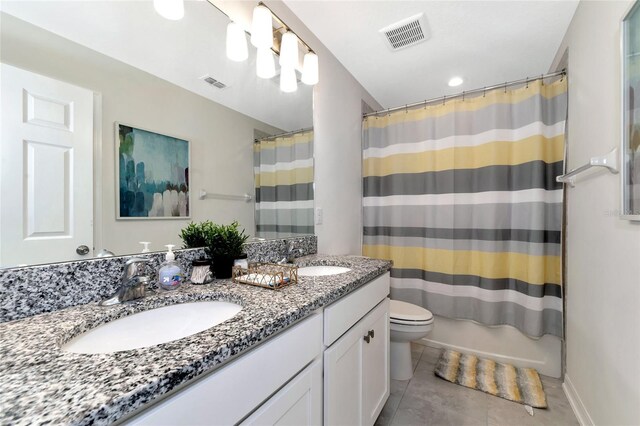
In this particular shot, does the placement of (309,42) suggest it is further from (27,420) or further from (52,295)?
(27,420)

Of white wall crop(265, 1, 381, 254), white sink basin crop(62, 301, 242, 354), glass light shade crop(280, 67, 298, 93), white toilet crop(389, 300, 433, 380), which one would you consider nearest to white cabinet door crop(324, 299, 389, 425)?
white toilet crop(389, 300, 433, 380)

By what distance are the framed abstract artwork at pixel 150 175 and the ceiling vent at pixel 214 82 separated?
29cm

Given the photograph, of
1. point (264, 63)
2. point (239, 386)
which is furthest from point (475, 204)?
point (239, 386)

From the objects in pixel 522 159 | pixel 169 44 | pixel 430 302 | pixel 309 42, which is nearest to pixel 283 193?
pixel 169 44

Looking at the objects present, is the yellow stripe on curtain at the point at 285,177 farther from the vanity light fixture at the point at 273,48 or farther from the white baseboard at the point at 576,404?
the white baseboard at the point at 576,404

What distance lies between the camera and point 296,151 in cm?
160

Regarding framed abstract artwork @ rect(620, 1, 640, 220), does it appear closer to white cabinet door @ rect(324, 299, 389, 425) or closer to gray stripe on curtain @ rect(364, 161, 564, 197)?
gray stripe on curtain @ rect(364, 161, 564, 197)

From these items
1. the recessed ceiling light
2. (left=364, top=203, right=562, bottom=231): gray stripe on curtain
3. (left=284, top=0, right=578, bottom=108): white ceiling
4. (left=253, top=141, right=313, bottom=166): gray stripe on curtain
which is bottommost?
(left=364, top=203, right=562, bottom=231): gray stripe on curtain

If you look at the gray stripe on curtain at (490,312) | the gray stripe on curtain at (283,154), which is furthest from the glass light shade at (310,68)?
the gray stripe on curtain at (490,312)

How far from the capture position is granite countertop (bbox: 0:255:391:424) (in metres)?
0.32

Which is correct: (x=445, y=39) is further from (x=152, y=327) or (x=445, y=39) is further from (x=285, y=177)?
(x=152, y=327)

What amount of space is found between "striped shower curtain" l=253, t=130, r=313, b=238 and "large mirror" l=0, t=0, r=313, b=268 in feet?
0.09

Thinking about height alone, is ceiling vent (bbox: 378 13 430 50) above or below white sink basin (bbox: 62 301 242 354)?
above

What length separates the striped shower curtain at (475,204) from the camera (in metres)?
1.66
